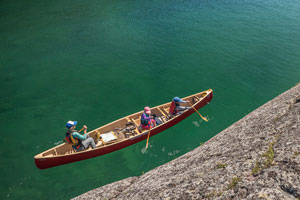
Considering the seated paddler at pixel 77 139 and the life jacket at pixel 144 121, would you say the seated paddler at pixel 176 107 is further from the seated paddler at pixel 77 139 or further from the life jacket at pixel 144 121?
the seated paddler at pixel 77 139

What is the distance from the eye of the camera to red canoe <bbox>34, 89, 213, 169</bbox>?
45.9 feet

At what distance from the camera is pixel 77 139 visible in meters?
14.2

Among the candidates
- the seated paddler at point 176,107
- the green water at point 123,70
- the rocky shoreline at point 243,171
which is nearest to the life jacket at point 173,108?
the seated paddler at point 176,107

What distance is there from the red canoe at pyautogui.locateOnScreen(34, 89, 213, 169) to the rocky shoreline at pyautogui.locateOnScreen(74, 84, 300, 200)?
390cm

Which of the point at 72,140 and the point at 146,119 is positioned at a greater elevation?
the point at 146,119

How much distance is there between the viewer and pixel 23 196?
1273 cm

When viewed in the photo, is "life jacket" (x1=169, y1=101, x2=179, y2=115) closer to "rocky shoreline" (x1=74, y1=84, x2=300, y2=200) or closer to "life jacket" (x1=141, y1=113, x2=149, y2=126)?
"life jacket" (x1=141, y1=113, x2=149, y2=126)

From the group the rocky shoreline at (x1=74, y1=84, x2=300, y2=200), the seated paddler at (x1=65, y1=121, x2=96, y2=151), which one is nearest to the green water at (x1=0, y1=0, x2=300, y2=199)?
the seated paddler at (x1=65, y1=121, x2=96, y2=151)

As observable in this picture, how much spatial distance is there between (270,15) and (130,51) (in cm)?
2526

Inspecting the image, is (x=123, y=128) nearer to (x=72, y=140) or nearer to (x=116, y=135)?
(x=116, y=135)

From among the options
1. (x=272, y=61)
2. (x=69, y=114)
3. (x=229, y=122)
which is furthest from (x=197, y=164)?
(x=272, y=61)

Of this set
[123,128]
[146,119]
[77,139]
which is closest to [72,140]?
[77,139]

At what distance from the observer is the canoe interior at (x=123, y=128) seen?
14.5 meters

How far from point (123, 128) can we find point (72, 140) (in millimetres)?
3973
